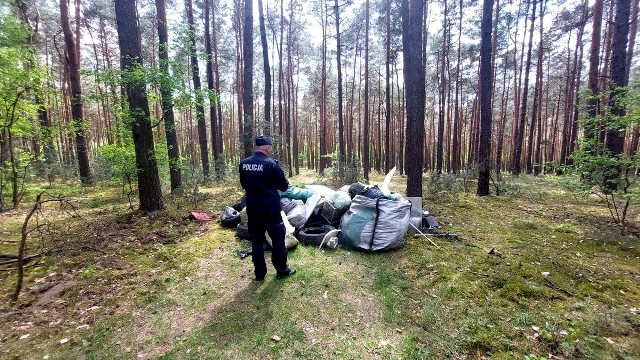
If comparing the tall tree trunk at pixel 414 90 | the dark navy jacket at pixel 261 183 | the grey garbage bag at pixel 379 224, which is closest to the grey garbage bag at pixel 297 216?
the grey garbage bag at pixel 379 224

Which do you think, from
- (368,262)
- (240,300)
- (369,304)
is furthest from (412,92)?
(240,300)

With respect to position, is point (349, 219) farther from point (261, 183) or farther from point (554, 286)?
point (554, 286)

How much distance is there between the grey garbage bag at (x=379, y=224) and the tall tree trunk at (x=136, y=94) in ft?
15.8

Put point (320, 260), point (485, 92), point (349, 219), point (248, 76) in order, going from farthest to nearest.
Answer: point (248, 76), point (485, 92), point (349, 219), point (320, 260)

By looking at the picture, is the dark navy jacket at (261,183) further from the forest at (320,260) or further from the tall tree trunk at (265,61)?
the tall tree trunk at (265,61)

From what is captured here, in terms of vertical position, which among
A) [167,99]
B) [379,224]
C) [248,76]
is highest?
[248,76]

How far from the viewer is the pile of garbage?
4586 mm

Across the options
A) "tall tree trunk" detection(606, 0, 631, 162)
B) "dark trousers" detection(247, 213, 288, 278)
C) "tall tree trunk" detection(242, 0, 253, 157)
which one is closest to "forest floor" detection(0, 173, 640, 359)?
"dark trousers" detection(247, 213, 288, 278)

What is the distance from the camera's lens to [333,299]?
3299 millimetres

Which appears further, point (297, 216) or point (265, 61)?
point (265, 61)

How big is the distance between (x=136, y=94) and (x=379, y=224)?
5.71 meters

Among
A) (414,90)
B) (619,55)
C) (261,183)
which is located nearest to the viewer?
(261,183)

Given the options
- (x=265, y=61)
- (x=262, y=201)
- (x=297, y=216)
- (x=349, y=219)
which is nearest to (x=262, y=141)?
(x=262, y=201)

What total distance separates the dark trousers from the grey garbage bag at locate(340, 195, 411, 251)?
1.46 meters
